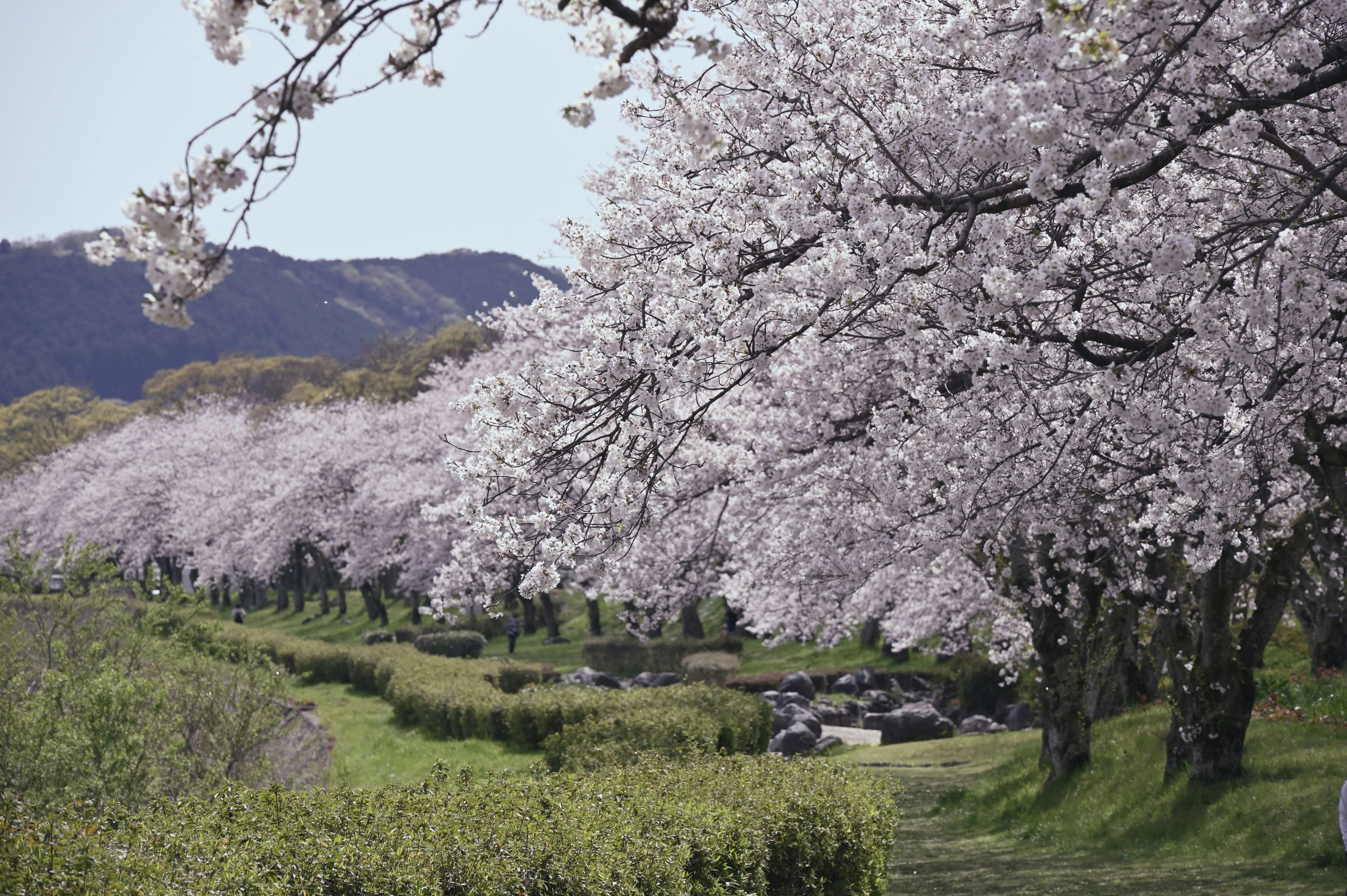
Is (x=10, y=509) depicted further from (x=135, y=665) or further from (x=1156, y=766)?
(x=1156, y=766)

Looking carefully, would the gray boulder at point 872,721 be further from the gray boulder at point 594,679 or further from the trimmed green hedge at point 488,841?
the trimmed green hedge at point 488,841

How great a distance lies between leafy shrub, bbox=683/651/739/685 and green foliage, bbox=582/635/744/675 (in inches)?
103

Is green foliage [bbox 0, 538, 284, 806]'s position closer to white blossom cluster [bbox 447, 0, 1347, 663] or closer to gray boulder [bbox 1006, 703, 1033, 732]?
white blossom cluster [bbox 447, 0, 1347, 663]

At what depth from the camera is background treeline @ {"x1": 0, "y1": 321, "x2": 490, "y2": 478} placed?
7550 cm

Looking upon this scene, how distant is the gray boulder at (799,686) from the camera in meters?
28.5

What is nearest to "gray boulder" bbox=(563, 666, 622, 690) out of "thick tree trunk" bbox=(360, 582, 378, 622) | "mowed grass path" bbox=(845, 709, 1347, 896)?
"mowed grass path" bbox=(845, 709, 1347, 896)

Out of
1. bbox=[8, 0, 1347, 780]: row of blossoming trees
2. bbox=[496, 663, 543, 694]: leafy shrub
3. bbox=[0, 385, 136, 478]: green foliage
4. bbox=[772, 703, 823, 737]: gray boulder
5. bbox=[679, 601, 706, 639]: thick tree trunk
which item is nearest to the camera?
bbox=[8, 0, 1347, 780]: row of blossoming trees

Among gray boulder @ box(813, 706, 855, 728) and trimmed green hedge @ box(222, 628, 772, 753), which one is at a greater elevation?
trimmed green hedge @ box(222, 628, 772, 753)

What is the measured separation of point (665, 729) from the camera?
13.9 m

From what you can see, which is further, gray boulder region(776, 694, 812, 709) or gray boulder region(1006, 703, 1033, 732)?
gray boulder region(776, 694, 812, 709)

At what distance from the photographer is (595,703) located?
677 inches

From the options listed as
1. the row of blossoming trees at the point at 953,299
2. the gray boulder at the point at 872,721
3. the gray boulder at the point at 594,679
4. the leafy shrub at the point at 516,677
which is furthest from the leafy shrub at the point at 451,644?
the row of blossoming trees at the point at 953,299

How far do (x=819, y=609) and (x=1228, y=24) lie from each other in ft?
33.0

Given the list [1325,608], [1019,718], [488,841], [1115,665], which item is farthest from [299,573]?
[488,841]
